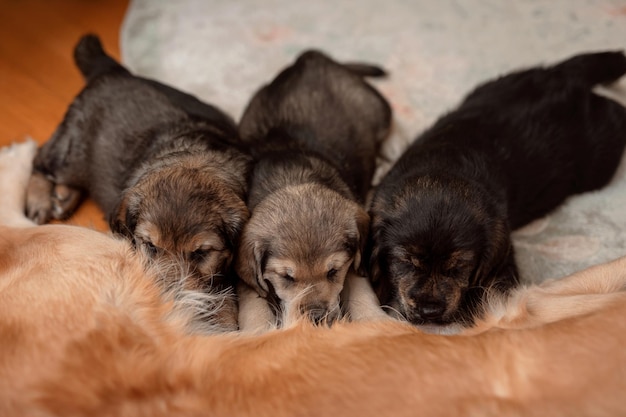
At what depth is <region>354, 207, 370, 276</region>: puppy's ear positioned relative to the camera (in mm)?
1830

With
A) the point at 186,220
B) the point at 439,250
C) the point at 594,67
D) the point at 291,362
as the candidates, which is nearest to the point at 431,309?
the point at 439,250

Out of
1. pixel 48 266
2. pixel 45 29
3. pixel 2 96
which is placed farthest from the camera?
pixel 45 29

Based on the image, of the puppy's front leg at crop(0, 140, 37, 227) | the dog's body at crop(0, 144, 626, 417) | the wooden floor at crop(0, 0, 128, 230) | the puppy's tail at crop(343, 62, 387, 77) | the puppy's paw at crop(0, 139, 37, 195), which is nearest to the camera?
the dog's body at crop(0, 144, 626, 417)

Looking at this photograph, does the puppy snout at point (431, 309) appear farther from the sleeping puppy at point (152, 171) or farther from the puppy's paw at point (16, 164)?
the puppy's paw at point (16, 164)

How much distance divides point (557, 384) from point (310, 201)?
87cm

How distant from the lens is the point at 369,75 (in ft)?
8.92

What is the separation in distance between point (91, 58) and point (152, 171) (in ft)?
2.82

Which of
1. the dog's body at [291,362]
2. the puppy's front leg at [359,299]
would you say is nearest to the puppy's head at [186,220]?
the dog's body at [291,362]

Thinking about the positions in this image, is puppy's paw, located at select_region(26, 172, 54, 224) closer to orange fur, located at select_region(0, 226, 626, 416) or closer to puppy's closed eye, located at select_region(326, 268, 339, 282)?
orange fur, located at select_region(0, 226, 626, 416)

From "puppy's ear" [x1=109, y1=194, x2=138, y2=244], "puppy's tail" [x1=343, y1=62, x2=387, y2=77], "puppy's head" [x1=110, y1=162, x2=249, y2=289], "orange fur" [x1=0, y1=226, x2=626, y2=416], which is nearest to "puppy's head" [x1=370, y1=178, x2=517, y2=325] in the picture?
"orange fur" [x1=0, y1=226, x2=626, y2=416]

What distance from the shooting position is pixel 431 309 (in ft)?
5.56

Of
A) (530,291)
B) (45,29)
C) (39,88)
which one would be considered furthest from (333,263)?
(45,29)

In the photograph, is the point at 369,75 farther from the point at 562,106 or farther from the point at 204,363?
the point at 204,363

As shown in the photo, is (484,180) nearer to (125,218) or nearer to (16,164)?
(125,218)
